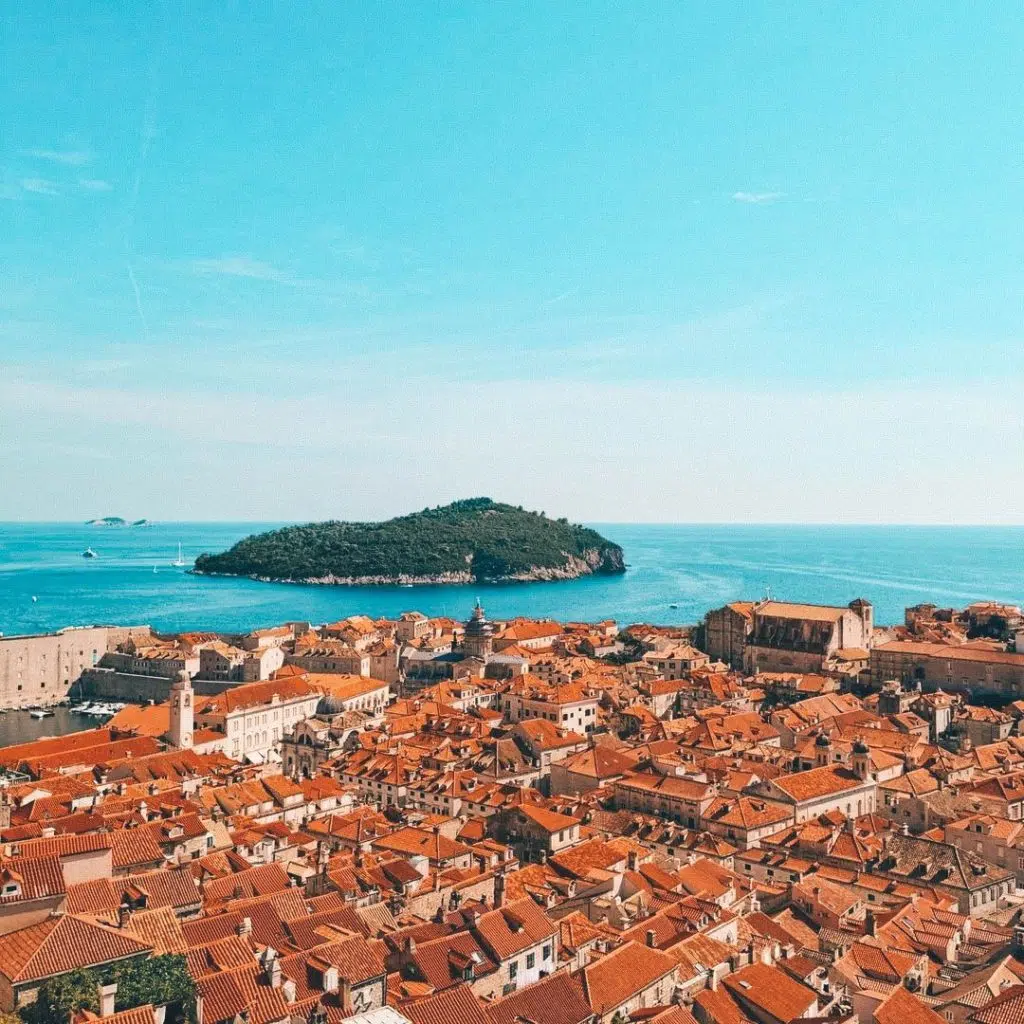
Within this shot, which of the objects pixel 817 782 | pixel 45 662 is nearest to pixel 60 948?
pixel 817 782

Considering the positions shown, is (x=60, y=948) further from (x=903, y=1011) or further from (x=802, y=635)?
(x=802, y=635)

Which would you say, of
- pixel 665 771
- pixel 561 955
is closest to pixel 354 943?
pixel 561 955

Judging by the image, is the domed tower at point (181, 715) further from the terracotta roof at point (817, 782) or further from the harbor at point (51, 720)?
the terracotta roof at point (817, 782)

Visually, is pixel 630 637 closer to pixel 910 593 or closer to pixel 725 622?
pixel 725 622

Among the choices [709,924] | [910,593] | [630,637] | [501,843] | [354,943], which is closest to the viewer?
[354,943]

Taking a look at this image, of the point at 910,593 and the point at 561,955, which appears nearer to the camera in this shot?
the point at 561,955

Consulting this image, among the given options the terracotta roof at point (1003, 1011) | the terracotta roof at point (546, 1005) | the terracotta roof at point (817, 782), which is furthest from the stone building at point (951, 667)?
the terracotta roof at point (546, 1005)

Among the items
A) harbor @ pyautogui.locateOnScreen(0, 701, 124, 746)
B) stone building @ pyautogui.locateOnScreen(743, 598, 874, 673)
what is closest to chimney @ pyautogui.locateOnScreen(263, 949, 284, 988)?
harbor @ pyautogui.locateOnScreen(0, 701, 124, 746)
